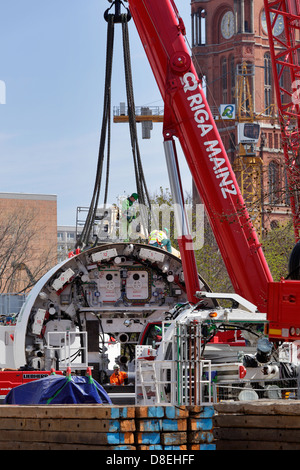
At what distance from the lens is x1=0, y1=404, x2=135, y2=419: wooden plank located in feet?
31.6

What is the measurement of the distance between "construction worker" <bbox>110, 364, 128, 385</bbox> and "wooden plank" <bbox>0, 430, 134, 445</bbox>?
28.0 feet

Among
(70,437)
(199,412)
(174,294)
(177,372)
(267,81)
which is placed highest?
(267,81)

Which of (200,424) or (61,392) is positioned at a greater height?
(61,392)

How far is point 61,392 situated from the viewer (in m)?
12.0

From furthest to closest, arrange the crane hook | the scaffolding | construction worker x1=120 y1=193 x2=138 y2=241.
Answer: construction worker x1=120 y1=193 x2=138 y2=241 → the crane hook → the scaffolding

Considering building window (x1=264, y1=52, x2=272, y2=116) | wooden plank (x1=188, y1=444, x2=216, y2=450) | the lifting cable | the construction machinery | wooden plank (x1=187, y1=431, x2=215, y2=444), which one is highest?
building window (x1=264, y1=52, x2=272, y2=116)

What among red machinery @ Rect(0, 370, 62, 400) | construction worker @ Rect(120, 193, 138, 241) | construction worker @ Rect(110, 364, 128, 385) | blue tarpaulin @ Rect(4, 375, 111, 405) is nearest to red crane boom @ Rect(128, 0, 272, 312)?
construction worker @ Rect(110, 364, 128, 385)

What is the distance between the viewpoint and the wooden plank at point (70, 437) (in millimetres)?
9586

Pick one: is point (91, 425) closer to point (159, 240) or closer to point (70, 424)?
point (70, 424)

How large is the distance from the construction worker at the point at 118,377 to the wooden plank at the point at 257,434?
351 inches

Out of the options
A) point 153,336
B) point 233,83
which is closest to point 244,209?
point 153,336

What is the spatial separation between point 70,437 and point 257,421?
1.90m

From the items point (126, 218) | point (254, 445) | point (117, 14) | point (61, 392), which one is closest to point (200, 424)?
point (254, 445)

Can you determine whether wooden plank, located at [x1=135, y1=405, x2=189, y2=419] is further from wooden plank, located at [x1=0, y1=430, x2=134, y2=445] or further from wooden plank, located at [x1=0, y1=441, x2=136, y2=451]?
wooden plank, located at [x1=0, y1=441, x2=136, y2=451]
